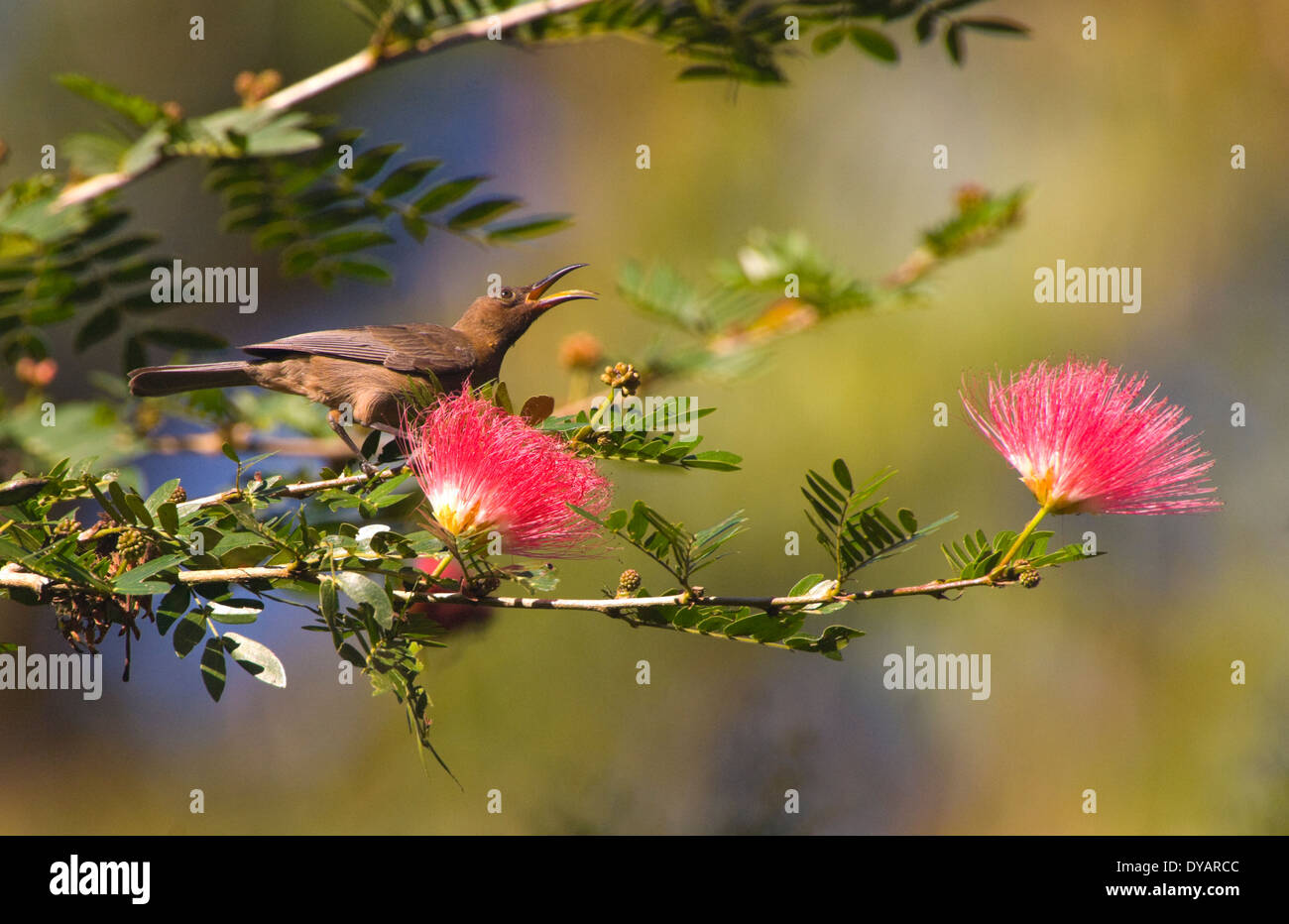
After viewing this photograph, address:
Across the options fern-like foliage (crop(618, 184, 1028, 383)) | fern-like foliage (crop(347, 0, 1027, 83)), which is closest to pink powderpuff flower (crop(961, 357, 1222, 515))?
fern-like foliage (crop(618, 184, 1028, 383))

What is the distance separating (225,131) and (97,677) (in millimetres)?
1586

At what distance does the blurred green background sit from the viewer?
24.6ft

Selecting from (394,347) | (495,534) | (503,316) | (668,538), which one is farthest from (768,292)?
(668,538)

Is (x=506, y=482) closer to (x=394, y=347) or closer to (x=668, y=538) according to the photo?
(x=668, y=538)

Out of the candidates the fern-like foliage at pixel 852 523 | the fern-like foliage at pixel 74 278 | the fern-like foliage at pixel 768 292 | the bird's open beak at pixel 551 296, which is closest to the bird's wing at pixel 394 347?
the bird's open beak at pixel 551 296

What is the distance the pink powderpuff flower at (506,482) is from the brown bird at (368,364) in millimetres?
765

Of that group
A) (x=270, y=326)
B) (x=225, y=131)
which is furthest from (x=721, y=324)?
(x=270, y=326)

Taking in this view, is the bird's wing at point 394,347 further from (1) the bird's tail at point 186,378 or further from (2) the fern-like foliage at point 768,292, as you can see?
(2) the fern-like foliage at point 768,292

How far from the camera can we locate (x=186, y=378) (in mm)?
3828

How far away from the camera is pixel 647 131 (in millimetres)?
10023

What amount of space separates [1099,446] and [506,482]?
4.24 feet

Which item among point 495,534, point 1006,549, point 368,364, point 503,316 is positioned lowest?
point 1006,549

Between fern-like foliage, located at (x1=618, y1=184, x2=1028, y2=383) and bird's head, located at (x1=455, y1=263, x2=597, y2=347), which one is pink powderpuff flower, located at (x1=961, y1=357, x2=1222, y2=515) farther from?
bird's head, located at (x1=455, y1=263, x2=597, y2=347)

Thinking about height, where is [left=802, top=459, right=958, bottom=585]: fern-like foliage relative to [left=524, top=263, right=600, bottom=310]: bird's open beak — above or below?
below
